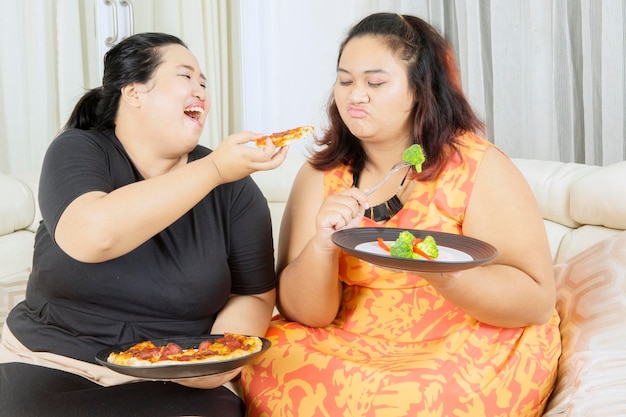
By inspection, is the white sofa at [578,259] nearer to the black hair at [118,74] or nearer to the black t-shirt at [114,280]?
the black t-shirt at [114,280]

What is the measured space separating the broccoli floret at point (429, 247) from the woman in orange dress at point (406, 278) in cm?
7

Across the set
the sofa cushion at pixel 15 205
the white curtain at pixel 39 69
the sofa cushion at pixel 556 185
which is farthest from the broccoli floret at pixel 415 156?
the white curtain at pixel 39 69

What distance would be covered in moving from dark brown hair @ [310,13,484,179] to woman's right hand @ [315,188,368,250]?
0.23m

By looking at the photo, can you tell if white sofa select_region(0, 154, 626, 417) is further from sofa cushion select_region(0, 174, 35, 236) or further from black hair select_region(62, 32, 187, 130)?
black hair select_region(62, 32, 187, 130)

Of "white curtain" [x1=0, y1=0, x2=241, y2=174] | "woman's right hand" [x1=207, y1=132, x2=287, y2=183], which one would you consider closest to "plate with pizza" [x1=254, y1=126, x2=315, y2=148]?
"woman's right hand" [x1=207, y1=132, x2=287, y2=183]

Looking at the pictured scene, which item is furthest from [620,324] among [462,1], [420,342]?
[462,1]

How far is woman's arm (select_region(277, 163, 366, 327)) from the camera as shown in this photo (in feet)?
5.77

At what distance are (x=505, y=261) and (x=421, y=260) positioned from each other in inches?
16.8

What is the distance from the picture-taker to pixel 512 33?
3.07 metres

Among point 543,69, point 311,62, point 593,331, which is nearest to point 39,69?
point 311,62

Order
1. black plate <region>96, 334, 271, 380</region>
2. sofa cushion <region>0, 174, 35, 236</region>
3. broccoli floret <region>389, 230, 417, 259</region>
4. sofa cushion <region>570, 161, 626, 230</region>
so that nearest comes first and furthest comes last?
black plate <region>96, 334, 271, 380</region>, broccoli floret <region>389, 230, 417, 259</region>, sofa cushion <region>570, 161, 626, 230</region>, sofa cushion <region>0, 174, 35, 236</region>

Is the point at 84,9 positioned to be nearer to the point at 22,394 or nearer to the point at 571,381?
the point at 22,394

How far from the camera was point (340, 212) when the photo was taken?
5.68ft

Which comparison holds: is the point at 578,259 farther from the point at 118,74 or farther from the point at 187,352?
the point at 118,74
